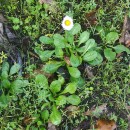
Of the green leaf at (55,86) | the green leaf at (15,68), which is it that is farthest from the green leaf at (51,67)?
the green leaf at (15,68)

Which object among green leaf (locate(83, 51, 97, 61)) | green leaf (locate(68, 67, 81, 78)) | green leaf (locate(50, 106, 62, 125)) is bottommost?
green leaf (locate(50, 106, 62, 125))

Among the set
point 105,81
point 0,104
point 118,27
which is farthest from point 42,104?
point 118,27

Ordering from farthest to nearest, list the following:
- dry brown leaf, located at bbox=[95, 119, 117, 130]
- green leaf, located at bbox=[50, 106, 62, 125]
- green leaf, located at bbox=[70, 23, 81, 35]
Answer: green leaf, located at bbox=[70, 23, 81, 35]
dry brown leaf, located at bbox=[95, 119, 117, 130]
green leaf, located at bbox=[50, 106, 62, 125]

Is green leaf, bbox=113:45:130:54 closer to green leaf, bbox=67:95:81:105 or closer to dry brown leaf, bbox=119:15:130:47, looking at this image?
dry brown leaf, bbox=119:15:130:47

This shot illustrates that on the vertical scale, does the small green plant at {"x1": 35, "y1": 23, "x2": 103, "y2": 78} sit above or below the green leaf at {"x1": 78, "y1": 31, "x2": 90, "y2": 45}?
below

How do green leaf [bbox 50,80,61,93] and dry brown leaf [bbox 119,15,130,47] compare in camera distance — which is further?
dry brown leaf [bbox 119,15,130,47]

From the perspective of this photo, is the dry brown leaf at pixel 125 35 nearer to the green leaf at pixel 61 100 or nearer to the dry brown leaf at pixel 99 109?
the dry brown leaf at pixel 99 109

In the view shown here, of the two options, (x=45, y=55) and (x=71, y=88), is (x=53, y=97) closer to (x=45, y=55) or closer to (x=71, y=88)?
(x=71, y=88)

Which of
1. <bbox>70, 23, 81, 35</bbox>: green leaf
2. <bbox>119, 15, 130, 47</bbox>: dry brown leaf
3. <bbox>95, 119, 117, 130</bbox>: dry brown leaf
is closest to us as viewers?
<bbox>95, 119, 117, 130</bbox>: dry brown leaf

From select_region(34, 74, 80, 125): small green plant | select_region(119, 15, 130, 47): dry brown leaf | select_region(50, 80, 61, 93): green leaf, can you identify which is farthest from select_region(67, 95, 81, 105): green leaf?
select_region(119, 15, 130, 47): dry brown leaf

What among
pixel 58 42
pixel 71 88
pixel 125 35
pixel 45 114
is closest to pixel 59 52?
pixel 58 42
